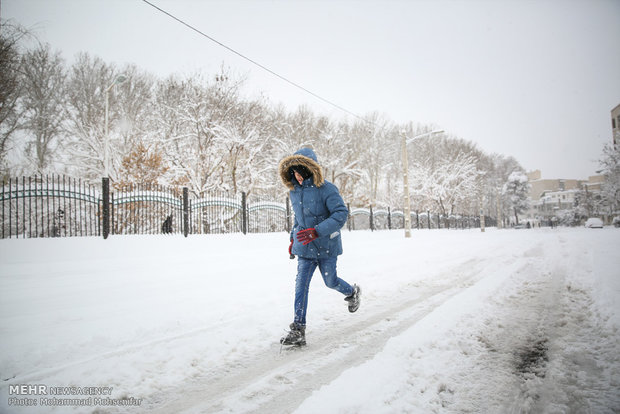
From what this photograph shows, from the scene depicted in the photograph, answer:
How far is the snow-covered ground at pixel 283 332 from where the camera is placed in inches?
82.4

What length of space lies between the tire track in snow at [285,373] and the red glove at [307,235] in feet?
3.62

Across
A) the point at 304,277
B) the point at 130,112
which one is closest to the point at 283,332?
A: the point at 304,277

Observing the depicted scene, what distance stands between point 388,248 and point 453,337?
822 cm

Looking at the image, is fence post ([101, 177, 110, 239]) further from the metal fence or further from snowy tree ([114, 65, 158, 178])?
snowy tree ([114, 65, 158, 178])

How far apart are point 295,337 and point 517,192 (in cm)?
7531

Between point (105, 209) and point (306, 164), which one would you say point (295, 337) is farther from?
point (105, 209)

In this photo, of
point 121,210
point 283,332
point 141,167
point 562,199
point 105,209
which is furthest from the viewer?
point 562,199

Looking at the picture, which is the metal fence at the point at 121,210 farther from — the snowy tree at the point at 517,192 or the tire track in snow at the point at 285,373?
the snowy tree at the point at 517,192

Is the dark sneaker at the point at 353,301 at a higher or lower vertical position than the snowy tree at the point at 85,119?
lower

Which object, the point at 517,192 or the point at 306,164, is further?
the point at 517,192

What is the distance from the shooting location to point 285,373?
2477 millimetres

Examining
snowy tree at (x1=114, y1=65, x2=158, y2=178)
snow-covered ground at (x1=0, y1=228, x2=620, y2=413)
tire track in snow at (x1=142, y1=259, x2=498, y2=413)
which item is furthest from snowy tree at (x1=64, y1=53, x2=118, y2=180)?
tire track in snow at (x1=142, y1=259, x2=498, y2=413)

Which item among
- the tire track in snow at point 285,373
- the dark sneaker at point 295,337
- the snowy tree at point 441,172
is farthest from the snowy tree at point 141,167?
the snowy tree at point 441,172

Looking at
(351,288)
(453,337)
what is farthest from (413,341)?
(351,288)
